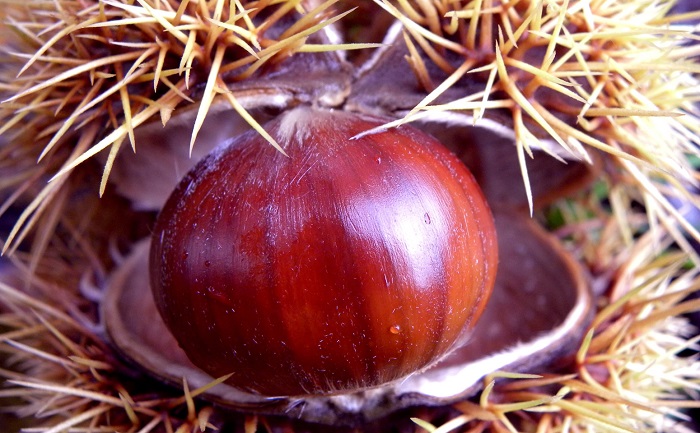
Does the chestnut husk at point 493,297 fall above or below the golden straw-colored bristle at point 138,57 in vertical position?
below

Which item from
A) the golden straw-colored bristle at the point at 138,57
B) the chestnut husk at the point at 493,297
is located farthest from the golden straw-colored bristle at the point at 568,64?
the golden straw-colored bristle at the point at 138,57

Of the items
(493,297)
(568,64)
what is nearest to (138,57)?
(568,64)

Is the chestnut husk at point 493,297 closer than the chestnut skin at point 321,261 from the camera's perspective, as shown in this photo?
No

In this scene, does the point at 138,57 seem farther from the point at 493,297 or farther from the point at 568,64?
the point at 493,297

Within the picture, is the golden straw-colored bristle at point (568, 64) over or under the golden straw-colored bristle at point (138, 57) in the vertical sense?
under

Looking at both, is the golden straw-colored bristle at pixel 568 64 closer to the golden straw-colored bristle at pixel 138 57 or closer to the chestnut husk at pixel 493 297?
the chestnut husk at pixel 493 297

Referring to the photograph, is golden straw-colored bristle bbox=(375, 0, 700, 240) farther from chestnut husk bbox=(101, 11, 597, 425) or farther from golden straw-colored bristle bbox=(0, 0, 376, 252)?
golden straw-colored bristle bbox=(0, 0, 376, 252)

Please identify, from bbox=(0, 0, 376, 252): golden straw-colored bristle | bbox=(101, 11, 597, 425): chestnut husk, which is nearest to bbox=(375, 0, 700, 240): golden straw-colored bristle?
bbox=(101, 11, 597, 425): chestnut husk

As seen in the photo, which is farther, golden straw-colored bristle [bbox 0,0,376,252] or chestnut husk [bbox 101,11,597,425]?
chestnut husk [bbox 101,11,597,425]
